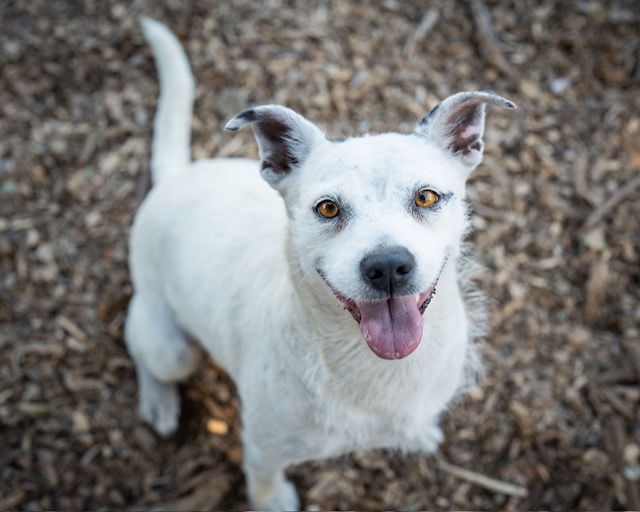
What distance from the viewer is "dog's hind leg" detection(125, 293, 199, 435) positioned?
13.1 ft

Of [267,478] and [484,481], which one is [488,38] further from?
[267,478]

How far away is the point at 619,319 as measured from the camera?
4.35 meters

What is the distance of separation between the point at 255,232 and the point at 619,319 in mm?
2867

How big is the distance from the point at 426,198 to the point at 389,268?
46 cm

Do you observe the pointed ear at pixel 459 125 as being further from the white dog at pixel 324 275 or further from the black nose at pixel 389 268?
the black nose at pixel 389 268

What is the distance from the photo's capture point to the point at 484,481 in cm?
396

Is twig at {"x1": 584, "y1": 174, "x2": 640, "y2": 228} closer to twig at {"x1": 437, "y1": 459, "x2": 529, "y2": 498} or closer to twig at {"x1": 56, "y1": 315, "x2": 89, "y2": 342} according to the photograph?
twig at {"x1": 437, "y1": 459, "x2": 529, "y2": 498}

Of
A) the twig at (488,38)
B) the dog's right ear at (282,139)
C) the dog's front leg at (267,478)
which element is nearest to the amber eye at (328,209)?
the dog's right ear at (282,139)

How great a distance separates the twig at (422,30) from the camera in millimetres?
5102

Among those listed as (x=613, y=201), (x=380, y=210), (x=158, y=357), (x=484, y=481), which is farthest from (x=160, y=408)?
(x=613, y=201)

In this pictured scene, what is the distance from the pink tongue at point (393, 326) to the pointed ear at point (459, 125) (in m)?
0.82

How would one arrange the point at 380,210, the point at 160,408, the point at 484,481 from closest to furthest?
the point at 380,210 < the point at 484,481 < the point at 160,408

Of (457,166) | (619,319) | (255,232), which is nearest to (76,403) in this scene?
(255,232)

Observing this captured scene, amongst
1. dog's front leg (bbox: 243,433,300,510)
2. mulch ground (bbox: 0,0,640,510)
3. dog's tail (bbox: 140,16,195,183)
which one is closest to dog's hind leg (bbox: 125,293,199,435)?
mulch ground (bbox: 0,0,640,510)
